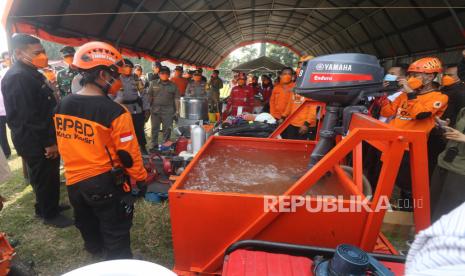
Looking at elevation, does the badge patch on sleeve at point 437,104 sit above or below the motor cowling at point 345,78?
below

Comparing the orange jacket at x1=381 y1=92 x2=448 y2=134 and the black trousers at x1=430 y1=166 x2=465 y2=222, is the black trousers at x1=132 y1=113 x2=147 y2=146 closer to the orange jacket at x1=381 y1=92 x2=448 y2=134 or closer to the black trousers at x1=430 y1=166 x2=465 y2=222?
the orange jacket at x1=381 y1=92 x2=448 y2=134

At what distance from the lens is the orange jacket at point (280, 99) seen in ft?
16.7

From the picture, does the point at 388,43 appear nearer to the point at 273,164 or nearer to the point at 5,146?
the point at 273,164

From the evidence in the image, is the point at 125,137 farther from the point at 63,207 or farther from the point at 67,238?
the point at 63,207

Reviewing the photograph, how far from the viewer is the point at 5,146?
5371 millimetres

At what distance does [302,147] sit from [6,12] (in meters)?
4.33

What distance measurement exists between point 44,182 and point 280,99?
398 cm

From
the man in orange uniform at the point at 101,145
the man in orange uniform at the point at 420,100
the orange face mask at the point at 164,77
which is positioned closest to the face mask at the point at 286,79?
the man in orange uniform at the point at 420,100

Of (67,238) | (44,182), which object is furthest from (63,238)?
(44,182)

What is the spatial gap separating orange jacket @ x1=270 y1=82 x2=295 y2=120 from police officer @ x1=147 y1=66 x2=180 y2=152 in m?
2.49

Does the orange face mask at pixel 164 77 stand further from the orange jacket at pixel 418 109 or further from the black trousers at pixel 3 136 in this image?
the orange jacket at pixel 418 109

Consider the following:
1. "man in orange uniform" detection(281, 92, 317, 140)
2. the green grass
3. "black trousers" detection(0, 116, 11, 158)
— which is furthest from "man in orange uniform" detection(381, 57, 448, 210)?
"black trousers" detection(0, 116, 11, 158)

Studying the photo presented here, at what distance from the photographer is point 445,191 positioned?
2.58m

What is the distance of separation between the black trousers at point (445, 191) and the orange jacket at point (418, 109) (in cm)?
53
